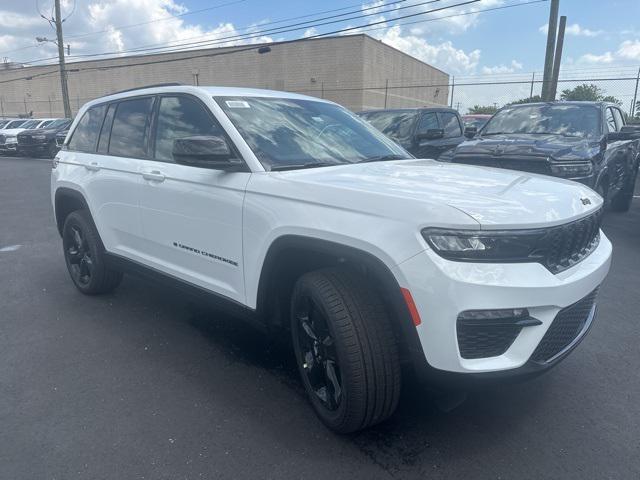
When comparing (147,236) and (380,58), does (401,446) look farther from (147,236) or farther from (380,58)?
(380,58)

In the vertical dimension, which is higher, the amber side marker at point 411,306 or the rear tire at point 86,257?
the amber side marker at point 411,306

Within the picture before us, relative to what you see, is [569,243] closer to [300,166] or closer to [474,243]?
[474,243]

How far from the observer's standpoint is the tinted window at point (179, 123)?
3.41 metres

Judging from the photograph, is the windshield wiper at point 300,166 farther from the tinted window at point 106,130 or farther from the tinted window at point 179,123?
the tinted window at point 106,130

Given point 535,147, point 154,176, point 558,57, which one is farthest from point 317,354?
point 558,57

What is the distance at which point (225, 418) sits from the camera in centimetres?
292

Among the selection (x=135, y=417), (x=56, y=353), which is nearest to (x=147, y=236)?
(x=56, y=353)

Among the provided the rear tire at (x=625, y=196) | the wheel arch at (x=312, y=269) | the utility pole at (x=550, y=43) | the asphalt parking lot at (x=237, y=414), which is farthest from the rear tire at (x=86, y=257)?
the utility pole at (x=550, y=43)

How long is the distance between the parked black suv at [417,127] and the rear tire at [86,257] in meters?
5.57

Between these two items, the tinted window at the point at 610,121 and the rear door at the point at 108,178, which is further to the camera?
the tinted window at the point at 610,121

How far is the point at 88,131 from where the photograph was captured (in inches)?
187

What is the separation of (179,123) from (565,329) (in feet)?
8.93


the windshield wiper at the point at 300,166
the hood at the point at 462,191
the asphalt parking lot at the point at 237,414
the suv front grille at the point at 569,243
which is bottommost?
the asphalt parking lot at the point at 237,414

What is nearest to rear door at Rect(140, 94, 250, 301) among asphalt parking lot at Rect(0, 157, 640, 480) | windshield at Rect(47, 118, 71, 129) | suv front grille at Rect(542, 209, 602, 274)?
asphalt parking lot at Rect(0, 157, 640, 480)
